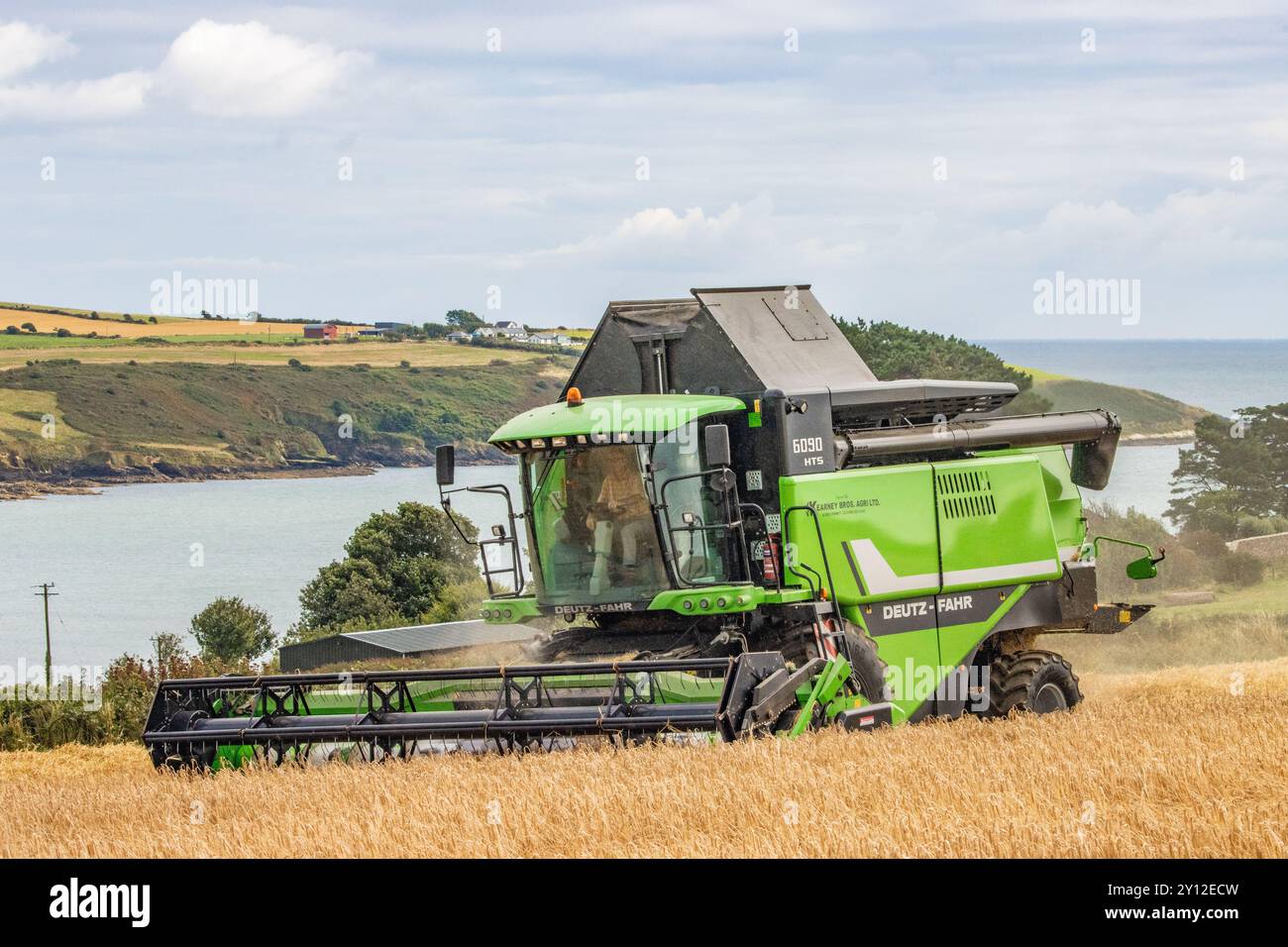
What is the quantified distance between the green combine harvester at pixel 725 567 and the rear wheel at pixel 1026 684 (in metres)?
0.02

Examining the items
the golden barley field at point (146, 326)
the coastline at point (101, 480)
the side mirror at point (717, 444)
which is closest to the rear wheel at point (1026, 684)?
the side mirror at point (717, 444)

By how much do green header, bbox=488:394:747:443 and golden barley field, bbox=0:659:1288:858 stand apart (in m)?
2.41

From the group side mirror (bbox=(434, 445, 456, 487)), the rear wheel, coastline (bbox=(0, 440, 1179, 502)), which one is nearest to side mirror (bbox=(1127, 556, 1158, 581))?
the rear wheel

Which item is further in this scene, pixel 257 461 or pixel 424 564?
pixel 257 461

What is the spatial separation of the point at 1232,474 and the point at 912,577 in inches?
1886

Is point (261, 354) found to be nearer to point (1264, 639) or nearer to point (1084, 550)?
point (1264, 639)

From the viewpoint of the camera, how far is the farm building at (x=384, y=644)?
36.0 m

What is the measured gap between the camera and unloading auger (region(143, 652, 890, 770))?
9625mm

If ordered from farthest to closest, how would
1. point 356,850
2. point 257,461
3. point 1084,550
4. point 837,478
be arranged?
point 257,461
point 1084,550
point 837,478
point 356,850

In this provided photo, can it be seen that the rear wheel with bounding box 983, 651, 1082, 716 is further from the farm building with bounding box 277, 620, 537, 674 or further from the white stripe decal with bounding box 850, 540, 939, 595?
the farm building with bounding box 277, 620, 537, 674

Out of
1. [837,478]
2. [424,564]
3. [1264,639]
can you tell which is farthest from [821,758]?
[424,564]

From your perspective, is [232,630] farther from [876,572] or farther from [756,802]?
[756,802]

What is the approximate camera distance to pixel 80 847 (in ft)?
24.9
